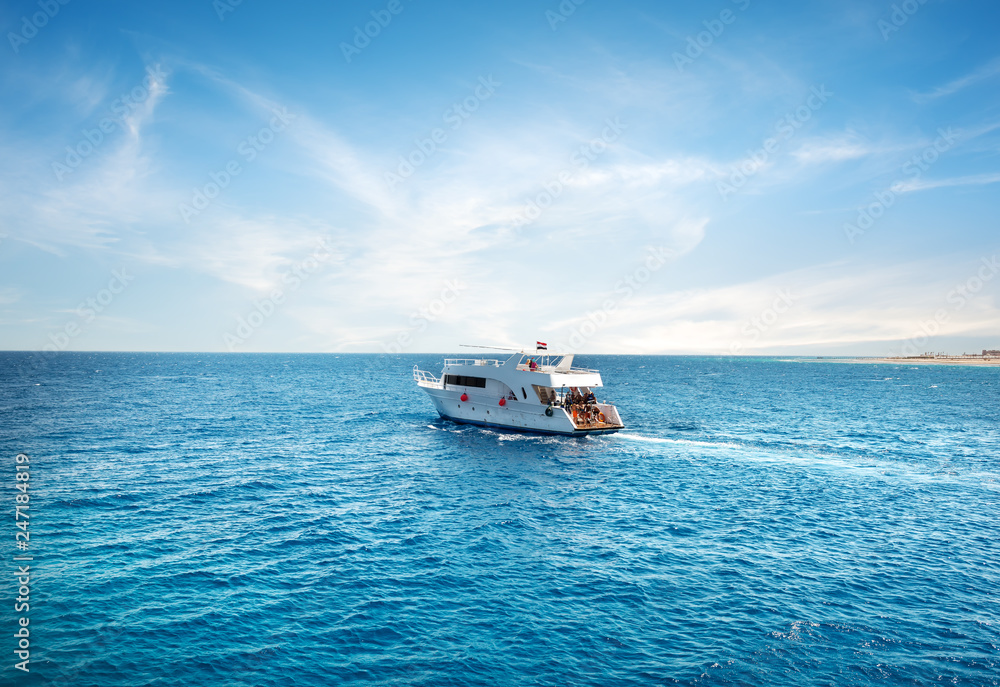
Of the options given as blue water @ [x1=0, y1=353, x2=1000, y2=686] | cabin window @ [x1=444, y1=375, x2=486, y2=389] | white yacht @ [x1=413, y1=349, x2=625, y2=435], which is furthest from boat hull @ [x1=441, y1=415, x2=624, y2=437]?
cabin window @ [x1=444, y1=375, x2=486, y2=389]

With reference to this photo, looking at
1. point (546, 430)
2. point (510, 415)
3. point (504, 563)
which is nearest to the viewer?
point (504, 563)

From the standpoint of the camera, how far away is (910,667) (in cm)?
1275

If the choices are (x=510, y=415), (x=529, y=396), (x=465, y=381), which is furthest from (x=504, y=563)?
(x=465, y=381)

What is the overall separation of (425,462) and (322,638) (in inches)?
855

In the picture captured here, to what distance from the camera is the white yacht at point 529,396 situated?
4453 cm

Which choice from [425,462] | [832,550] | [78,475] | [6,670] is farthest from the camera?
[425,462]

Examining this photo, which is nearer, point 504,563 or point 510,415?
point 504,563

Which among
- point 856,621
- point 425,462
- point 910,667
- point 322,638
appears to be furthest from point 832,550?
point 425,462

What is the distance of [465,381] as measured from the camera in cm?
4894

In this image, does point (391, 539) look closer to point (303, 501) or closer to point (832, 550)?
point (303, 501)

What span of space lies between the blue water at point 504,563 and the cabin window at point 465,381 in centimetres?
851

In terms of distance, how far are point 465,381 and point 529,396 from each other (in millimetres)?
7091

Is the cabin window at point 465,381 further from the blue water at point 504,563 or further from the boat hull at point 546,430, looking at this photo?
the blue water at point 504,563

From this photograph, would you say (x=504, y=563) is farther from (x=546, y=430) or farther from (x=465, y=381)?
(x=465, y=381)
